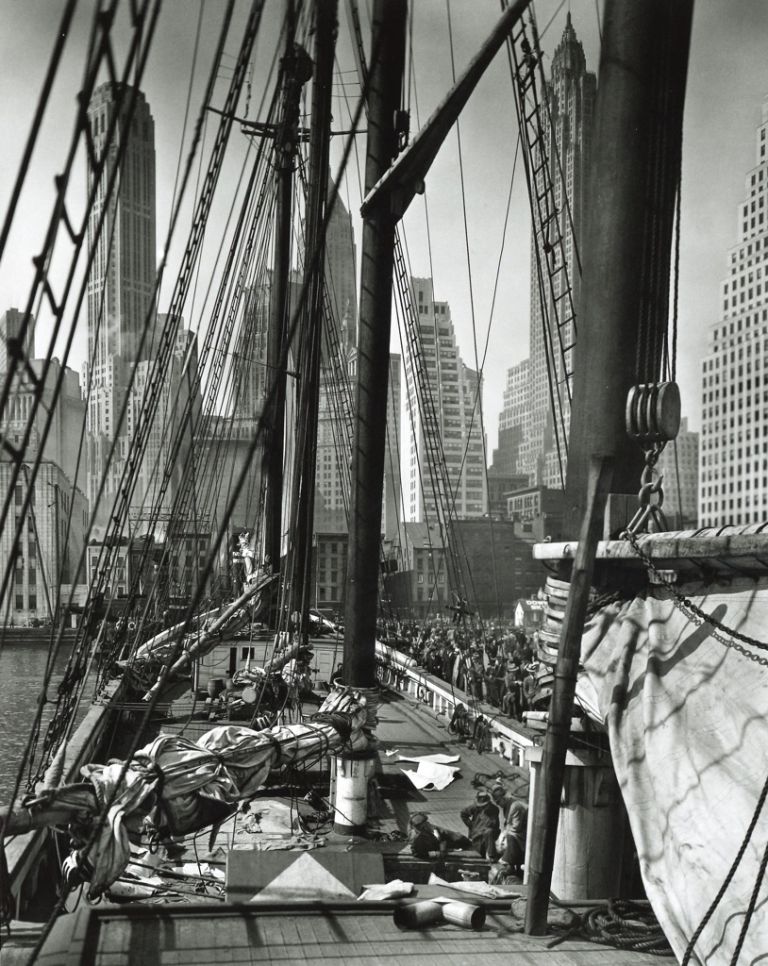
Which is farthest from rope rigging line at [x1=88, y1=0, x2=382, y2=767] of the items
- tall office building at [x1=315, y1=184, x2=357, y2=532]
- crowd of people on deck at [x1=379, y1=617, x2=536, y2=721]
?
tall office building at [x1=315, y1=184, x2=357, y2=532]

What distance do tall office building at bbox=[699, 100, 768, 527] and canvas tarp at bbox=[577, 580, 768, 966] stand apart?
9432 cm

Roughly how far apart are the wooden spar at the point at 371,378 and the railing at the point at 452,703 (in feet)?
7.70

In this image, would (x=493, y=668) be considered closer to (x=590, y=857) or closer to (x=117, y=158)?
(x=590, y=857)

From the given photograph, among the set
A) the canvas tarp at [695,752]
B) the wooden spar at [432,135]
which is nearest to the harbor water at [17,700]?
the wooden spar at [432,135]

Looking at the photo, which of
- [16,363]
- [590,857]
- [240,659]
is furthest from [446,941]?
[240,659]

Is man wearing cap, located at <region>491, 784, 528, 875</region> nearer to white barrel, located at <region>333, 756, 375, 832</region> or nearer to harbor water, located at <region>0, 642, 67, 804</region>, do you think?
white barrel, located at <region>333, 756, 375, 832</region>

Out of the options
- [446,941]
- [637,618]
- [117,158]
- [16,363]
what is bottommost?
[446,941]

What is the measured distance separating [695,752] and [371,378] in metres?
6.43

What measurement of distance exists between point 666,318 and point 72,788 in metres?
5.40

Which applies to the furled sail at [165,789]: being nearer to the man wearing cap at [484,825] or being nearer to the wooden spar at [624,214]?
the man wearing cap at [484,825]

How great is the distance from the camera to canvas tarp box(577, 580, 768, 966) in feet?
13.5

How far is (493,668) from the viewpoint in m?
23.0

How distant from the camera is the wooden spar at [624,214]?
19.8 ft

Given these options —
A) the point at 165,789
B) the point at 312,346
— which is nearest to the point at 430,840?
the point at 165,789
